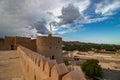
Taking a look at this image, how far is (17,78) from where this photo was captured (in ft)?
16.2

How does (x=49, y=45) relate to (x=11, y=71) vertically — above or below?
above

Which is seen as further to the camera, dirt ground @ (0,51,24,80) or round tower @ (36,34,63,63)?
round tower @ (36,34,63,63)

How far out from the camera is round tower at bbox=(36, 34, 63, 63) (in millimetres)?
14415

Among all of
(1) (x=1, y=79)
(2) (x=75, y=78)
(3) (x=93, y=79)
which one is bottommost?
(3) (x=93, y=79)

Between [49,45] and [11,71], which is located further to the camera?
[49,45]

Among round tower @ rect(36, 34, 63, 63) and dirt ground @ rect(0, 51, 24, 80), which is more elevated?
round tower @ rect(36, 34, 63, 63)

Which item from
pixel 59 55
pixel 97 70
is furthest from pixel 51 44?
pixel 97 70

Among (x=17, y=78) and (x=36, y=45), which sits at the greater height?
(x=36, y=45)

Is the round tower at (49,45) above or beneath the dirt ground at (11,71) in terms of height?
above

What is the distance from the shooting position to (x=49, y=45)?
47.5 feet

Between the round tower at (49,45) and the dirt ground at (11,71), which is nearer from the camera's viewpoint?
the dirt ground at (11,71)

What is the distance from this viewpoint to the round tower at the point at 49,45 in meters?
14.4

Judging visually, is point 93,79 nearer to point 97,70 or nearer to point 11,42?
point 97,70

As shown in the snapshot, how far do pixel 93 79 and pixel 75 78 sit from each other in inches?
943
